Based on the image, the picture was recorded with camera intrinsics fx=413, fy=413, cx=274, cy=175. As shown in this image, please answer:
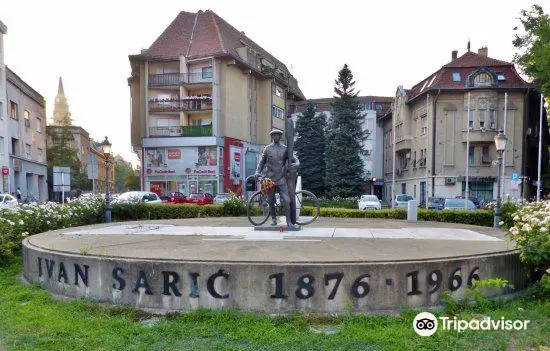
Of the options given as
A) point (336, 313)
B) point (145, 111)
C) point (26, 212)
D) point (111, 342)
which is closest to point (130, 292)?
point (111, 342)

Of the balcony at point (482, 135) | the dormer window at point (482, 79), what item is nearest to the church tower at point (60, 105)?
the dormer window at point (482, 79)

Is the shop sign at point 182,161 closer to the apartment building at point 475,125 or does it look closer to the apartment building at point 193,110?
the apartment building at point 193,110

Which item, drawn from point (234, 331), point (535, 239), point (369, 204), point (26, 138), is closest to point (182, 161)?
point (26, 138)

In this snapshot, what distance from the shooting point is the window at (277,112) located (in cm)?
4771

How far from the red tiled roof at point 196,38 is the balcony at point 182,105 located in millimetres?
4222

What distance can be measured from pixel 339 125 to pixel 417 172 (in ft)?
29.9

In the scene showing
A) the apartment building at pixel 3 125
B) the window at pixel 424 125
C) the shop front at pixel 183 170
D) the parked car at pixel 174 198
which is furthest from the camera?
the window at pixel 424 125

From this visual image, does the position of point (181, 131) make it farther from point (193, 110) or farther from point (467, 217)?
point (467, 217)

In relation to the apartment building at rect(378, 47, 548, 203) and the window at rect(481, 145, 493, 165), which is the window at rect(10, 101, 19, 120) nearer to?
the apartment building at rect(378, 47, 548, 203)

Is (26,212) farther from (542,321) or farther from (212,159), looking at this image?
(212,159)

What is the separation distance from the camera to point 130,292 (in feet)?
19.5

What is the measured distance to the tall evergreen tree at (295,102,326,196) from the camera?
45531mm

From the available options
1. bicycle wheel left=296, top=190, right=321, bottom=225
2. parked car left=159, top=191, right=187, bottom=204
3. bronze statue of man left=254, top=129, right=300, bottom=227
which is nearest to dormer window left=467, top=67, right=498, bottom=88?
parked car left=159, top=191, right=187, bottom=204

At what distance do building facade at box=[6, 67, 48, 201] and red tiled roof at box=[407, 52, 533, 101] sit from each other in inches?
1487
